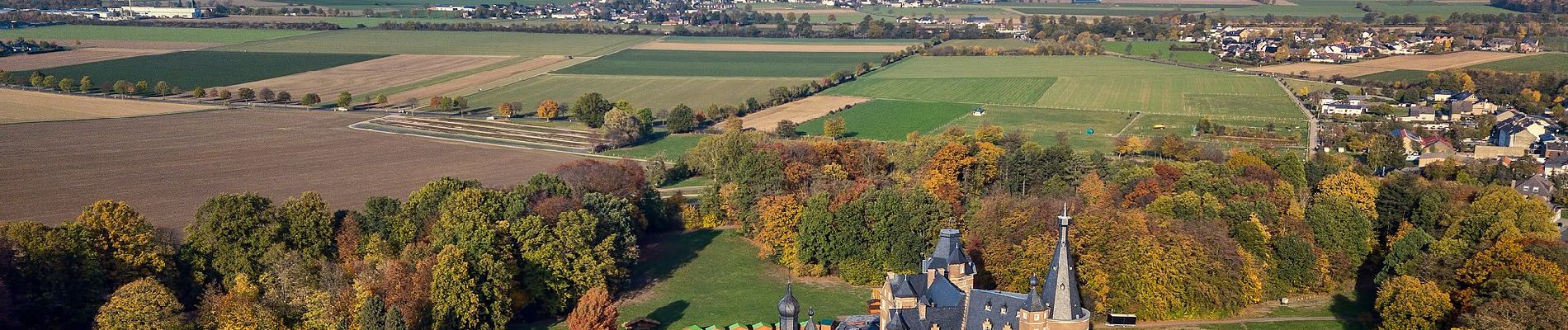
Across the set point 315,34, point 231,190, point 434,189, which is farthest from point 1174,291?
point 315,34

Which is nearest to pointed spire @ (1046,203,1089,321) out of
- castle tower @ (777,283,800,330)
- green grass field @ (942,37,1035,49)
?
castle tower @ (777,283,800,330)

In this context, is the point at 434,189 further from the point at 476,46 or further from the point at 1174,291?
the point at 476,46

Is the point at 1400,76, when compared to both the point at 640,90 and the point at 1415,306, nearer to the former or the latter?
the point at 640,90

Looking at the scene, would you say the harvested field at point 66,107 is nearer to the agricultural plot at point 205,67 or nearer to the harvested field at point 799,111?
the agricultural plot at point 205,67

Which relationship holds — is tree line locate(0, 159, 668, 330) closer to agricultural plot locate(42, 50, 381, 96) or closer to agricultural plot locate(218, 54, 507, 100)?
agricultural plot locate(218, 54, 507, 100)

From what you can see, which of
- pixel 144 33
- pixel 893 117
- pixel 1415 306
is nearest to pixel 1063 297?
pixel 1415 306
